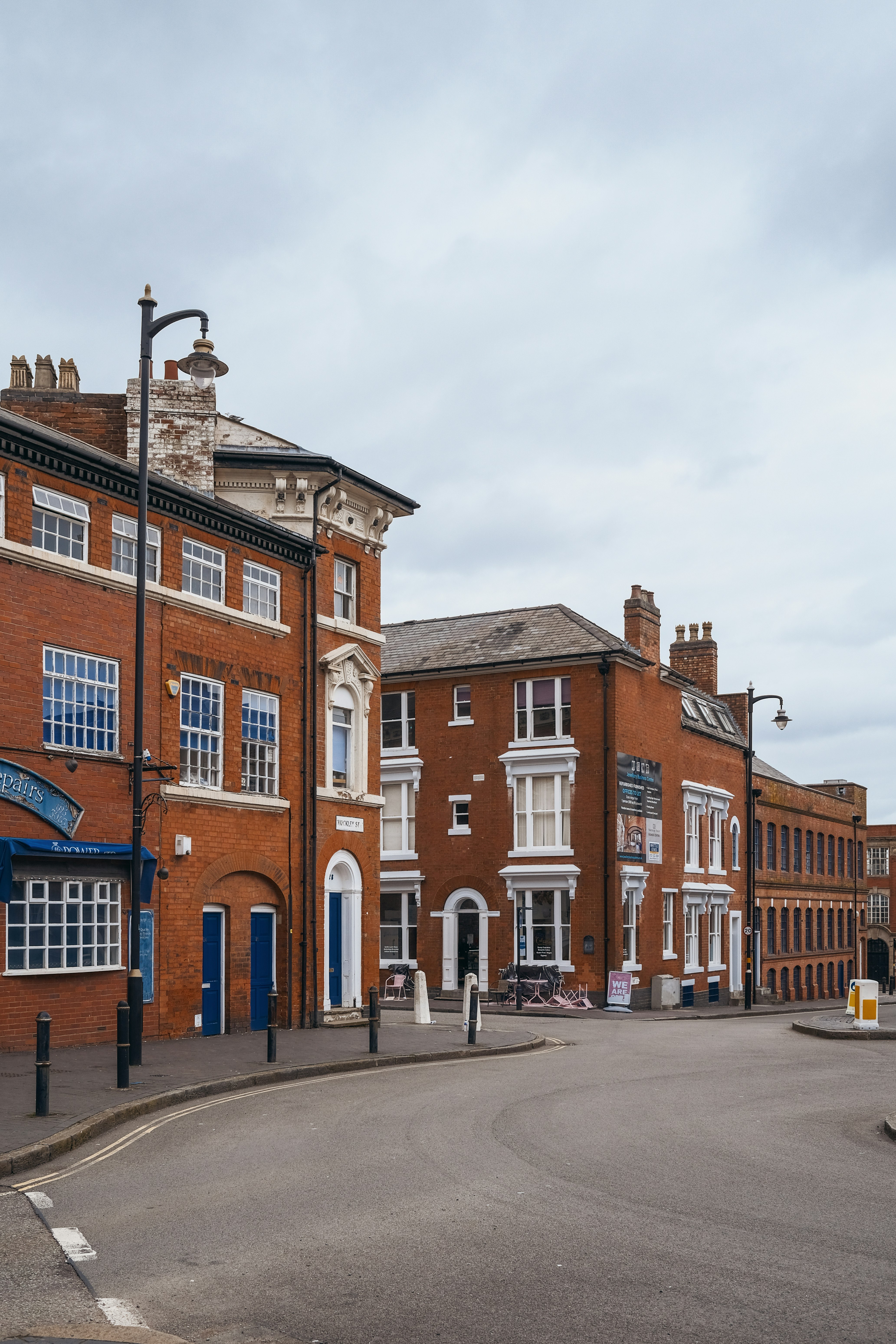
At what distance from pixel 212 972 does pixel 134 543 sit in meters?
7.91

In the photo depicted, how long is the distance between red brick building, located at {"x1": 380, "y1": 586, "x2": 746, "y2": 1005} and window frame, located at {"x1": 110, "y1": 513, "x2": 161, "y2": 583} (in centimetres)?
1787

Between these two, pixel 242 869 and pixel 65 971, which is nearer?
pixel 65 971

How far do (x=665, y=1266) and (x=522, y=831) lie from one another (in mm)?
33943

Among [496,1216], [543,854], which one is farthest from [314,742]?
[496,1216]

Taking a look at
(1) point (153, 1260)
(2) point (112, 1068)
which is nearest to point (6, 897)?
(2) point (112, 1068)

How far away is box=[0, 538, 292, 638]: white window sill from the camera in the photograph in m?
20.1

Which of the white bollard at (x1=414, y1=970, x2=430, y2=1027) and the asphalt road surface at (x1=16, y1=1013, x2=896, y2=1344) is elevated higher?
the asphalt road surface at (x1=16, y1=1013, x2=896, y2=1344)

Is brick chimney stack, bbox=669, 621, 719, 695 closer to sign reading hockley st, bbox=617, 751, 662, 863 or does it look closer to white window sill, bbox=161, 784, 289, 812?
sign reading hockley st, bbox=617, 751, 662, 863

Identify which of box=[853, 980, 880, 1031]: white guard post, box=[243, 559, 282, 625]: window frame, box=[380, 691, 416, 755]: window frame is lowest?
box=[853, 980, 880, 1031]: white guard post

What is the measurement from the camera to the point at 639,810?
4109 centimetres

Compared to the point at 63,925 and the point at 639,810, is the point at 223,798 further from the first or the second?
the point at 639,810

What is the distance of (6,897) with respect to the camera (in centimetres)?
1930

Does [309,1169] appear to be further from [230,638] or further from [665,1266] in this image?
[230,638]

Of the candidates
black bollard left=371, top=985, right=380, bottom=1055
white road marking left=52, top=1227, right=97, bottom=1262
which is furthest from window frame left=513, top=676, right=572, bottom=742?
white road marking left=52, top=1227, right=97, bottom=1262
